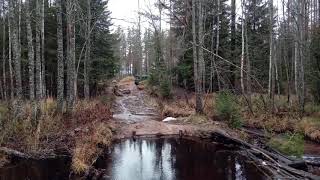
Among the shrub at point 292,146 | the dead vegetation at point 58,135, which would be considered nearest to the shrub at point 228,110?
the shrub at point 292,146

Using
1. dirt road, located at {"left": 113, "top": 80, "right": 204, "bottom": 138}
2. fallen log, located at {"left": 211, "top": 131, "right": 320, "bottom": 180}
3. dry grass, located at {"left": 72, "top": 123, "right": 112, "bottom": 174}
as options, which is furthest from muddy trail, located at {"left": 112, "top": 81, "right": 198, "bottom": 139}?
fallen log, located at {"left": 211, "top": 131, "right": 320, "bottom": 180}

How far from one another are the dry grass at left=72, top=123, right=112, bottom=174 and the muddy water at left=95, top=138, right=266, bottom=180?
0.37 m

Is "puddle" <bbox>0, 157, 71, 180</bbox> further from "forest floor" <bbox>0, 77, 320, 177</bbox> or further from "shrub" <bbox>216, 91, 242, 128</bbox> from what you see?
"shrub" <bbox>216, 91, 242, 128</bbox>

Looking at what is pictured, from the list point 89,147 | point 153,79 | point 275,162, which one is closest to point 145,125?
point 89,147

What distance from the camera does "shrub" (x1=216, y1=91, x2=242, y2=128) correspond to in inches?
621

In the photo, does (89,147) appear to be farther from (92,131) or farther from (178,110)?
(178,110)

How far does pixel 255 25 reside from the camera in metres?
30.0

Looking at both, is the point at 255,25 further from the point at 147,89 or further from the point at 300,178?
the point at 300,178

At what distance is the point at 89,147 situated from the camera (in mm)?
11531

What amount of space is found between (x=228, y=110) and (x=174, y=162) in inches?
210

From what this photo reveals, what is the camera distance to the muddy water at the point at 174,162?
10.2 m

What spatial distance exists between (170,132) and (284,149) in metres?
6.16

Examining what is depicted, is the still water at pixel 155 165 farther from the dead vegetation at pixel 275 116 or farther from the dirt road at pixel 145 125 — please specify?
the dead vegetation at pixel 275 116

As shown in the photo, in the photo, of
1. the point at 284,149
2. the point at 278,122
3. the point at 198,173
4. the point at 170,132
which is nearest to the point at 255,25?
the point at 278,122
